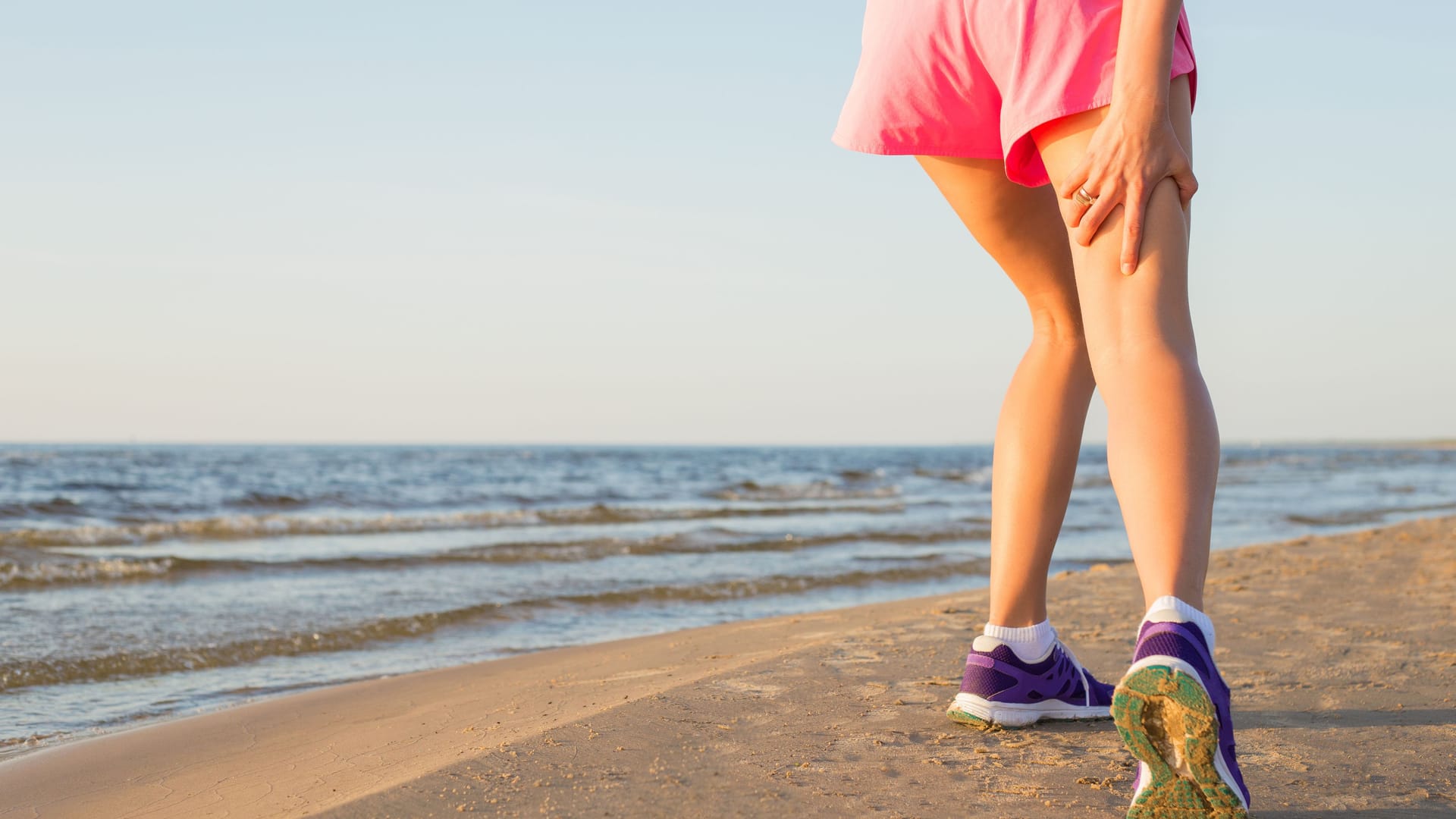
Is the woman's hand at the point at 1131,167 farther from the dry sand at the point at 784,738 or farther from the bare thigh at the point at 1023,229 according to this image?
the dry sand at the point at 784,738

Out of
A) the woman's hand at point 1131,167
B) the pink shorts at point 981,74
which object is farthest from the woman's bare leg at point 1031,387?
→ the woman's hand at point 1131,167

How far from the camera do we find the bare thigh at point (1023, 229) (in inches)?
69.2

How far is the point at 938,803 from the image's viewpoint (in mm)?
1363

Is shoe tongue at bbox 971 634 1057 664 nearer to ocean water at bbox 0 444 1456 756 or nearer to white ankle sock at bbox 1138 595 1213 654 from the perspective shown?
white ankle sock at bbox 1138 595 1213 654

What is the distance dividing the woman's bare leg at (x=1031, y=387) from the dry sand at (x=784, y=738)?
285mm

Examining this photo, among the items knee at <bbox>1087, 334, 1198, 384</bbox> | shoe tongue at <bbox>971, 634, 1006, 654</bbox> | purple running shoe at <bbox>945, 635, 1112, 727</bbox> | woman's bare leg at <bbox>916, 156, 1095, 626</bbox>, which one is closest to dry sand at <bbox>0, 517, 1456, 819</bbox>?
purple running shoe at <bbox>945, 635, 1112, 727</bbox>

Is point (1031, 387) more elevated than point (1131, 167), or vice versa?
point (1131, 167)

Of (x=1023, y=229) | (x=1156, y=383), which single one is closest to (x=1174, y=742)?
(x=1156, y=383)

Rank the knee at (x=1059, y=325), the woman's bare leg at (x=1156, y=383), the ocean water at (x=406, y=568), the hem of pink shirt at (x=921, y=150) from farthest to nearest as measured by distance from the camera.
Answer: the ocean water at (x=406, y=568) < the knee at (x=1059, y=325) < the hem of pink shirt at (x=921, y=150) < the woman's bare leg at (x=1156, y=383)

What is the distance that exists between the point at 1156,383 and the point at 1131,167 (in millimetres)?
272

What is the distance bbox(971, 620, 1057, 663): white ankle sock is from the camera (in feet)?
5.90

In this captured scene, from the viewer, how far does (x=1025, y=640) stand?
1808 mm

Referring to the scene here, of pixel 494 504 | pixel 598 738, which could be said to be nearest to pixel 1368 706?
pixel 598 738

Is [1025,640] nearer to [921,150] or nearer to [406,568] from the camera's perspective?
[921,150]
